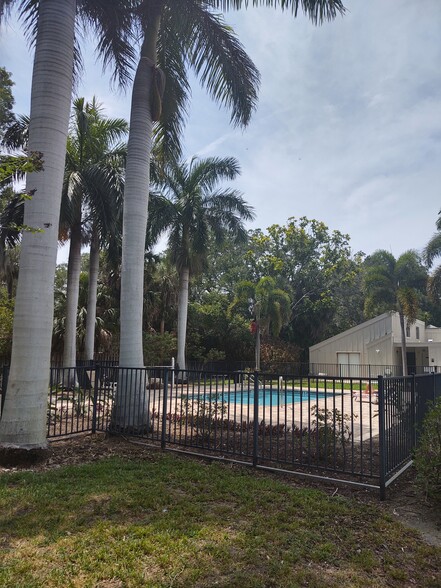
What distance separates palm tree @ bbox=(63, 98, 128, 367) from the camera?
15242 mm

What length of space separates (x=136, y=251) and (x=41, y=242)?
8.75 ft

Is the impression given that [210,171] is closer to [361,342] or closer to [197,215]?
[197,215]

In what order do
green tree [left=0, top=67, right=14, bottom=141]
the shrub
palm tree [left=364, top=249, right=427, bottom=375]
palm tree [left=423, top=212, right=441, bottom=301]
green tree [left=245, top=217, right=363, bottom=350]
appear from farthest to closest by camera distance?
green tree [left=245, top=217, right=363, bottom=350] < palm tree [left=364, top=249, right=427, bottom=375] < palm tree [left=423, top=212, right=441, bottom=301] < green tree [left=0, top=67, right=14, bottom=141] < the shrub

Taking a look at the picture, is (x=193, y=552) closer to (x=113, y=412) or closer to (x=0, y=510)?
(x=0, y=510)

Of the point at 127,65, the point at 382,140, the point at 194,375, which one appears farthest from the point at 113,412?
the point at 382,140

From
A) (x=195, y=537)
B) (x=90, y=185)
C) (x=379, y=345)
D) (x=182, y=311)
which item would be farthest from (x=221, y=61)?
(x=379, y=345)

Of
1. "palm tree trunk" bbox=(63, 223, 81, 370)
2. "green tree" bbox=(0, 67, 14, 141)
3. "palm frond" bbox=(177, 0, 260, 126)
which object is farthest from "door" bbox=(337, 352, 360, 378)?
"green tree" bbox=(0, 67, 14, 141)

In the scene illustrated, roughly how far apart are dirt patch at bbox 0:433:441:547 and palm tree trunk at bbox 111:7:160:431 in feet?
2.07

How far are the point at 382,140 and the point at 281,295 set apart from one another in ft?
54.2

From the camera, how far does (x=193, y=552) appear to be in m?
3.28

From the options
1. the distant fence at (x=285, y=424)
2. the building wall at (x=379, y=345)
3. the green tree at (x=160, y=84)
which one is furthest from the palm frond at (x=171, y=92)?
the building wall at (x=379, y=345)

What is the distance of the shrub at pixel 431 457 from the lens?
14.5 ft

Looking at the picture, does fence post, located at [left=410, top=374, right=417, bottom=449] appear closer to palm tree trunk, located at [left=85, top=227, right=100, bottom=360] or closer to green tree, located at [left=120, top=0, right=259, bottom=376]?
green tree, located at [left=120, top=0, right=259, bottom=376]

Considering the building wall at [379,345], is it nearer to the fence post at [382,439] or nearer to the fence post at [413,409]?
the fence post at [413,409]
